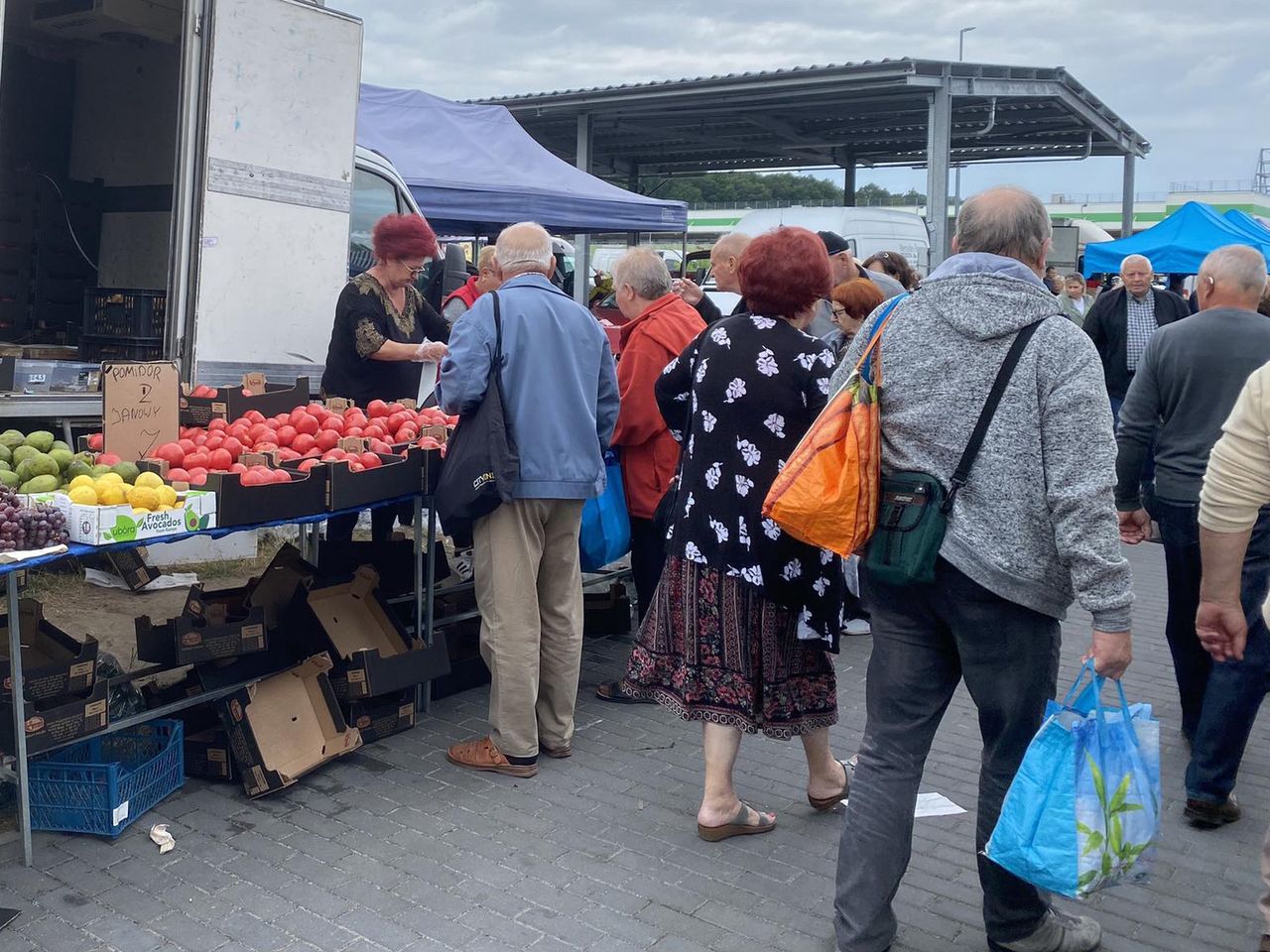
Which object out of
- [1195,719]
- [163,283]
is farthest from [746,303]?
[163,283]

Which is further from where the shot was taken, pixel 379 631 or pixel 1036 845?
pixel 379 631

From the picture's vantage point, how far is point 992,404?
108 inches

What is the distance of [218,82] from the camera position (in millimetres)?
5387

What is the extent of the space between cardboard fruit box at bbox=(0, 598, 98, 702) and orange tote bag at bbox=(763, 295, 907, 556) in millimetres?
2288

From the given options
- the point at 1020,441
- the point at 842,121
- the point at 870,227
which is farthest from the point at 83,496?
the point at 842,121

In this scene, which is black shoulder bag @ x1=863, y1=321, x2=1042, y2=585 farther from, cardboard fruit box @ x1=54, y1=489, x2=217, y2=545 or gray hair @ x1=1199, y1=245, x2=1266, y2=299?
gray hair @ x1=1199, y1=245, x2=1266, y2=299

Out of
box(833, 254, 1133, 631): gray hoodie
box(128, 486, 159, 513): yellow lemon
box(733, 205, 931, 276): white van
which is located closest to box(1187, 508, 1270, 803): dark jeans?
box(833, 254, 1133, 631): gray hoodie

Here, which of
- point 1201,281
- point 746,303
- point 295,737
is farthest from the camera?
point 1201,281

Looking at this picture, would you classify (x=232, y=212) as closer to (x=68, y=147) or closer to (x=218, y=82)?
(x=218, y=82)

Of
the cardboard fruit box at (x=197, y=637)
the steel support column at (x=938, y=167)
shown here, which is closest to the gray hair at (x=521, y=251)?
the cardboard fruit box at (x=197, y=637)

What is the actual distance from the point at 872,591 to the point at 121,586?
5.36 meters

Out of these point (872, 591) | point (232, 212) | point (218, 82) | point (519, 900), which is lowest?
point (519, 900)

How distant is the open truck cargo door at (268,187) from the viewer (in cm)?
541

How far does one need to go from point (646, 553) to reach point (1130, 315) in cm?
547
